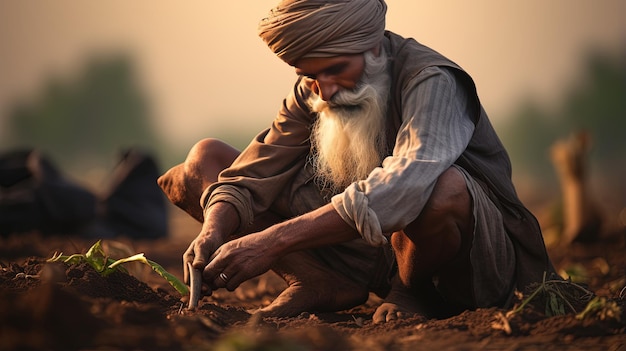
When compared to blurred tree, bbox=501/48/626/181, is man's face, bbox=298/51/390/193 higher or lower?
higher

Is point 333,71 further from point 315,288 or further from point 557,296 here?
point 557,296

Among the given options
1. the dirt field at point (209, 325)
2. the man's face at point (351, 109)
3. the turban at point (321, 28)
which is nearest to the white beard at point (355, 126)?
the man's face at point (351, 109)

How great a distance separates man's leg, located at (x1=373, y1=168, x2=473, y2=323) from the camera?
3.78m

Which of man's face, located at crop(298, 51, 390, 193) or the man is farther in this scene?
man's face, located at crop(298, 51, 390, 193)

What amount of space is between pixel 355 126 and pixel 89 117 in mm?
34399

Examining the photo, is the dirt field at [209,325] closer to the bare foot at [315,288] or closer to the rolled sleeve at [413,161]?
the bare foot at [315,288]

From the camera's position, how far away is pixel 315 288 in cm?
448

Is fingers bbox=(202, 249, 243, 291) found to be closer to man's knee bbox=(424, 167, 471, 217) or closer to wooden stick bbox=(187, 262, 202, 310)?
wooden stick bbox=(187, 262, 202, 310)

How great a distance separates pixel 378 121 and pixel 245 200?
2.21ft

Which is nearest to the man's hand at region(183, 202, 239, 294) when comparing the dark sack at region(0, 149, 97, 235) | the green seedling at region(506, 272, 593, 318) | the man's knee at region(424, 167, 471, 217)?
the man's knee at region(424, 167, 471, 217)

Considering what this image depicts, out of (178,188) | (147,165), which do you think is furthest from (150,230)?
(178,188)

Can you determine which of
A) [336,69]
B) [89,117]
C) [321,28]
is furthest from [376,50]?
[89,117]

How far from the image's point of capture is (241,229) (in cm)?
429

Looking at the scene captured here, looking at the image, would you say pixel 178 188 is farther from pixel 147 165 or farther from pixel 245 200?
pixel 147 165
